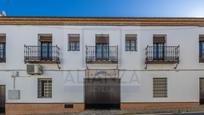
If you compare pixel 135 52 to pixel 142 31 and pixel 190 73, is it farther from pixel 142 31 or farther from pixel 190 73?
pixel 190 73

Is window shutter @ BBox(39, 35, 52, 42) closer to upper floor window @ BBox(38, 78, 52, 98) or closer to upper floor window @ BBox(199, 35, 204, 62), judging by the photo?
upper floor window @ BBox(38, 78, 52, 98)

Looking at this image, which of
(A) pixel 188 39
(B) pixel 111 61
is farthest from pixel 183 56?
(B) pixel 111 61

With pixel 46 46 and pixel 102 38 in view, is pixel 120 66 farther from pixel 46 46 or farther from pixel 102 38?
pixel 46 46

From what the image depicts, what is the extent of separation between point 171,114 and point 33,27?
36.7 ft

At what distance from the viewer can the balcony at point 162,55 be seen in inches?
1032

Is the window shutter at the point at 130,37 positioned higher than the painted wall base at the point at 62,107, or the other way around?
the window shutter at the point at 130,37

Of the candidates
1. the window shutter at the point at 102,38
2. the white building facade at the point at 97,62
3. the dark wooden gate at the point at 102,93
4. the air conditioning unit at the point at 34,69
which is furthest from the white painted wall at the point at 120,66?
the air conditioning unit at the point at 34,69

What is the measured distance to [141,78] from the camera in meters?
26.4

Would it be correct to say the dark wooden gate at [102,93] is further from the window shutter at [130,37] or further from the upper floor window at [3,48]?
the upper floor window at [3,48]

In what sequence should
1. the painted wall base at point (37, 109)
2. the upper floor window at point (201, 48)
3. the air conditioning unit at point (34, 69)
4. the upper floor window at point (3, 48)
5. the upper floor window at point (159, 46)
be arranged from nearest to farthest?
the air conditioning unit at point (34, 69)
the painted wall base at point (37, 109)
the upper floor window at point (3, 48)
the upper floor window at point (159, 46)
the upper floor window at point (201, 48)

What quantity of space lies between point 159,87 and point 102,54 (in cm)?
467

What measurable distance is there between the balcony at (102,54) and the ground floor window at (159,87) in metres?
3.25

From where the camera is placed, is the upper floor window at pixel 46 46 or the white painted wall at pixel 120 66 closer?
the white painted wall at pixel 120 66

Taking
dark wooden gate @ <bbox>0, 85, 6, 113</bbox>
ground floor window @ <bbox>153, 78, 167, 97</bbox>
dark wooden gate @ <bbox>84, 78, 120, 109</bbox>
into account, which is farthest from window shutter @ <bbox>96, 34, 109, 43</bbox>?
dark wooden gate @ <bbox>0, 85, 6, 113</bbox>
